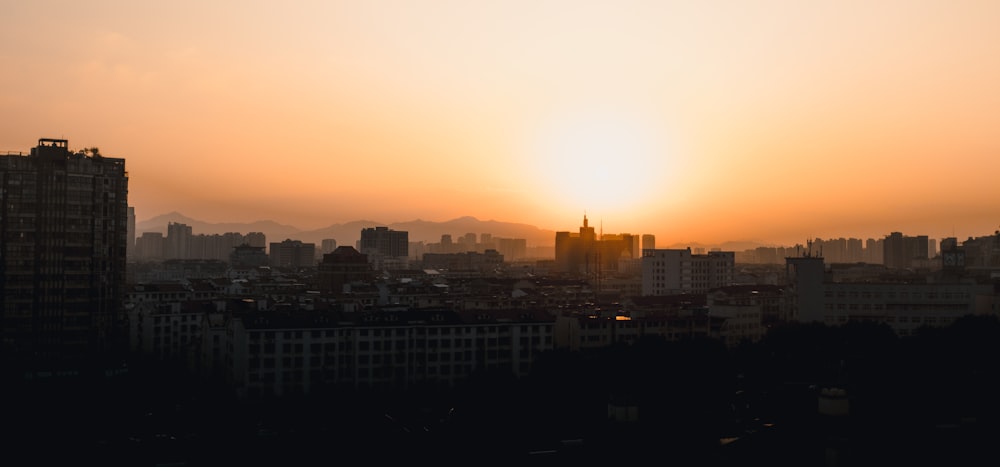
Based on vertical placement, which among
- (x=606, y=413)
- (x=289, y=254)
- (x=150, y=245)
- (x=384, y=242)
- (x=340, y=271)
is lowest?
(x=606, y=413)

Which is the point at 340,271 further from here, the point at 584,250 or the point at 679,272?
the point at 584,250

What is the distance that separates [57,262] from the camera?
1449 inches

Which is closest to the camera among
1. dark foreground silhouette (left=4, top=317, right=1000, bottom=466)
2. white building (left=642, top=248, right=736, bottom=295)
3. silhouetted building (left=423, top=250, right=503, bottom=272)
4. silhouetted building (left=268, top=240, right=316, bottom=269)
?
dark foreground silhouette (left=4, top=317, right=1000, bottom=466)

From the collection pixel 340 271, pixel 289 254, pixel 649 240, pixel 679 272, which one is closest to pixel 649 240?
pixel 649 240

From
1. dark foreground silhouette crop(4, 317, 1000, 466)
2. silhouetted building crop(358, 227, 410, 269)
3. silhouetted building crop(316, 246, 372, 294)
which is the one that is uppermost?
silhouetted building crop(358, 227, 410, 269)

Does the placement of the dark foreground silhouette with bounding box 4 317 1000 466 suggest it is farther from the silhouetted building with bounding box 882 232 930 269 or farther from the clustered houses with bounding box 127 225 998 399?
the silhouetted building with bounding box 882 232 930 269

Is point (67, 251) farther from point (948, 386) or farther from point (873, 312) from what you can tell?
point (873, 312)

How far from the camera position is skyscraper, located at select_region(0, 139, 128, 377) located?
118 feet

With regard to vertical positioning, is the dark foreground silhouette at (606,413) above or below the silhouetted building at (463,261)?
below

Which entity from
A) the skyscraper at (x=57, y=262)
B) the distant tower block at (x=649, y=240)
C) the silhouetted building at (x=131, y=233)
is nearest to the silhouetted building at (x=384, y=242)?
the silhouetted building at (x=131, y=233)

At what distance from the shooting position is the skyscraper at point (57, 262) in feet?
118

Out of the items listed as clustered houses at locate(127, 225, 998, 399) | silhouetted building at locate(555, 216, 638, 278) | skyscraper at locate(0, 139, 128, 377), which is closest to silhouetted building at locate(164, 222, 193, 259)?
silhouetted building at locate(555, 216, 638, 278)

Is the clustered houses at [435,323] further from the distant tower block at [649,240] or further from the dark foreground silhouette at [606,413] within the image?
the distant tower block at [649,240]

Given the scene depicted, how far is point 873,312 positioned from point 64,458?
3995cm
